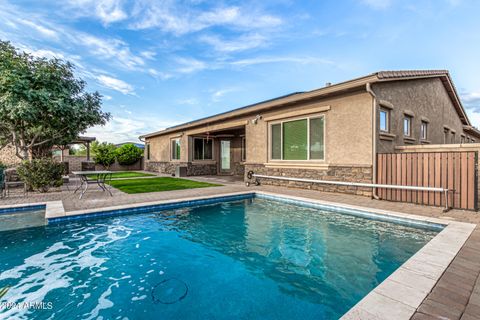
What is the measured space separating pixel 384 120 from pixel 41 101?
12062 millimetres

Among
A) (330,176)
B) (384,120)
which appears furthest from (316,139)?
(384,120)

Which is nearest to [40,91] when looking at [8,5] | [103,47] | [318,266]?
[8,5]

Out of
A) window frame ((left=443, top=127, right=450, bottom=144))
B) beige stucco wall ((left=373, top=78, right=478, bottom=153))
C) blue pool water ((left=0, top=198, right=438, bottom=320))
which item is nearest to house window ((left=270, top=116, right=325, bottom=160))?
beige stucco wall ((left=373, top=78, right=478, bottom=153))

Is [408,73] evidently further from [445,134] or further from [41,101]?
[41,101]

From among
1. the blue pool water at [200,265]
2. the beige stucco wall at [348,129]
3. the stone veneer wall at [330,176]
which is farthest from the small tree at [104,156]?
the beige stucco wall at [348,129]

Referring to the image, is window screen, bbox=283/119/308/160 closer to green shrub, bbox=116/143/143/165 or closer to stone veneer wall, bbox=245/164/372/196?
stone veneer wall, bbox=245/164/372/196

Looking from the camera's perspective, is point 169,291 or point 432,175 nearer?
point 169,291

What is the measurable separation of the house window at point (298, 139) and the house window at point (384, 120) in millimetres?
1814

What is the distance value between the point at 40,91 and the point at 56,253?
7.39m

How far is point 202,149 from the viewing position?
1678 centimetres

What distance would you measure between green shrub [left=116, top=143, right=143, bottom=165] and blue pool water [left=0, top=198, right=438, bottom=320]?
1840 centimetres

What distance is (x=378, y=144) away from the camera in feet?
23.7

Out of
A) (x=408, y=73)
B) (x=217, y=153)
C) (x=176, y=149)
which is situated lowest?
(x=217, y=153)

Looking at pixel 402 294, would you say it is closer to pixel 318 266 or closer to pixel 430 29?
pixel 318 266
